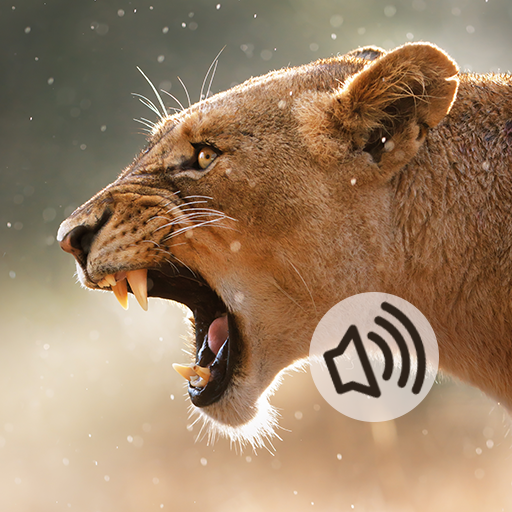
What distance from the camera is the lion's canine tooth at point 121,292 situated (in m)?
2.31

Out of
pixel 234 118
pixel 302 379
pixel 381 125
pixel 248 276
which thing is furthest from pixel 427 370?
pixel 302 379

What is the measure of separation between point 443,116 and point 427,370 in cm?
100

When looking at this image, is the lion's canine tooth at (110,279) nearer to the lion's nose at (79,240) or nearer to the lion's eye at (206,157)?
the lion's nose at (79,240)

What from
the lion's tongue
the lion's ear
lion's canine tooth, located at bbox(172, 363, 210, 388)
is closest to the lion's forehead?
the lion's ear

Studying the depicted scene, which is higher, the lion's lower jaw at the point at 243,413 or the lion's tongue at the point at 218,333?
the lion's tongue at the point at 218,333

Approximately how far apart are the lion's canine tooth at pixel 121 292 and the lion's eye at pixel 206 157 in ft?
1.97

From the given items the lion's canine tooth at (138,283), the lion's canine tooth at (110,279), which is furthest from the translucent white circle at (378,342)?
the lion's canine tooth at (110,279)

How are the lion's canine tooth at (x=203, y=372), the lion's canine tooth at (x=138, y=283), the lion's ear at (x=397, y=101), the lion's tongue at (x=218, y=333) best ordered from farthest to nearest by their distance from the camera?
the lion's tongue at (x=218, y=333) < the lion's canine tooth at (x=203, y=372) < the lion's canine tooth at (x=138, y=283) < the lion's ear at (x=397, y=101)

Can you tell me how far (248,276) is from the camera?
2.20 meters

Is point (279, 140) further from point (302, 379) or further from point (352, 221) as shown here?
point (302, 379)

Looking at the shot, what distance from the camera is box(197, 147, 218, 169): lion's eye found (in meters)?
2.14

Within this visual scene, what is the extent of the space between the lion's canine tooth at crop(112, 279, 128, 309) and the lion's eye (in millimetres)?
600

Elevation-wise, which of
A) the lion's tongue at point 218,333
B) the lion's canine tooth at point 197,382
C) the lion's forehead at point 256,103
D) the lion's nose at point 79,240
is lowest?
the lion's canine tooth at point 197,382

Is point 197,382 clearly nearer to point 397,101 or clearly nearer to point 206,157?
point 206,157
